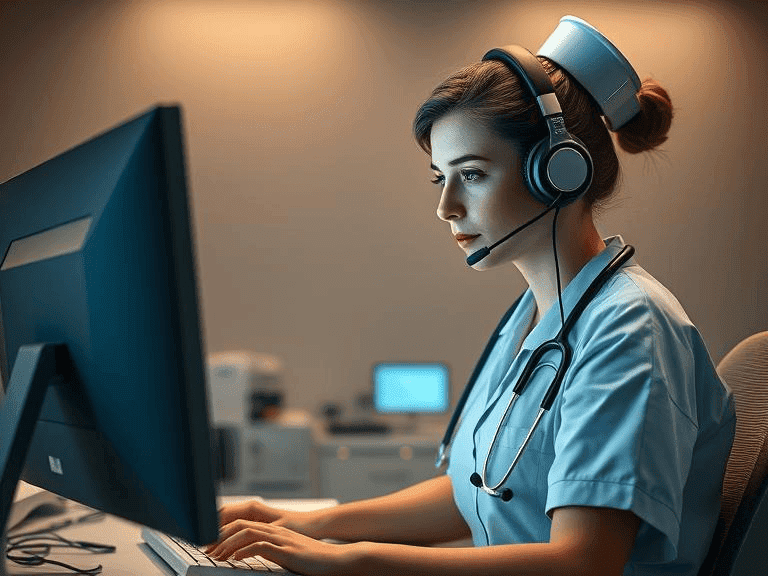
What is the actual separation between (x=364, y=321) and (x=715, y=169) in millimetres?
1927

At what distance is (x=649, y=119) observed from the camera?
139cm

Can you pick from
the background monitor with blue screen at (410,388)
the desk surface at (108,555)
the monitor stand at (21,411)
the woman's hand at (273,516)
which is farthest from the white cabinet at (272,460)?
the monitor stand at (21,411)

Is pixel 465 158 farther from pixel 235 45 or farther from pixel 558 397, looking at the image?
pixel 235 45

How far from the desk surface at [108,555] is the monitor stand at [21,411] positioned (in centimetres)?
15

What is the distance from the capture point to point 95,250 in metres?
0.79

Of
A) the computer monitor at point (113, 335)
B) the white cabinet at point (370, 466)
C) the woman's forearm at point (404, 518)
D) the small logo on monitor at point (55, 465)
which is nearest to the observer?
the computer monitor at point (113, 335)

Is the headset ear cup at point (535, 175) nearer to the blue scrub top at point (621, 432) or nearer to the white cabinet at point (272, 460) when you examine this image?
the blue scrub top at point (621, 432)

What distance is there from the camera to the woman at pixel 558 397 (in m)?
0.99

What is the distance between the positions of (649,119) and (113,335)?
3.13 feet

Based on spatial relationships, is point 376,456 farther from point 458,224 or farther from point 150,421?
point 150,421

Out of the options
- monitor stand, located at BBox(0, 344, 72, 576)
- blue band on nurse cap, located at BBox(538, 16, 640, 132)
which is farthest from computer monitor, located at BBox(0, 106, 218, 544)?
blue band on nurse cap, located at BBox(538, 16, 640, 132)

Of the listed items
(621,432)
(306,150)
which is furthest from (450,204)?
(306,150)

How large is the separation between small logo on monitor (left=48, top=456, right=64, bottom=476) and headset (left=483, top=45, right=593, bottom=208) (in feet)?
2.35

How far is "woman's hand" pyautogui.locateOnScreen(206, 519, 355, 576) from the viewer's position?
0.96 metres
